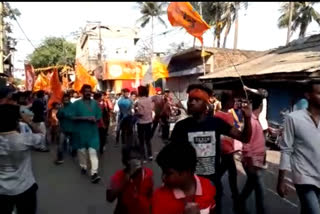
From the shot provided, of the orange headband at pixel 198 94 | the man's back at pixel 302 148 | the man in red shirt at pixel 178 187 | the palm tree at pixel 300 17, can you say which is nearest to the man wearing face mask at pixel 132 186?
the man in red shirt at pixel 178 187

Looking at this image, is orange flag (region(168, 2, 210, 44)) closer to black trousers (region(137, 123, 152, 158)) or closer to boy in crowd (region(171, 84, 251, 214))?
boy in crowd (region(171, 84, 251, 214))

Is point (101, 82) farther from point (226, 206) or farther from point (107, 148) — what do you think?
point (226, 206)

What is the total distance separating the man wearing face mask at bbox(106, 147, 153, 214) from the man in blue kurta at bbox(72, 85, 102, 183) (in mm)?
4229

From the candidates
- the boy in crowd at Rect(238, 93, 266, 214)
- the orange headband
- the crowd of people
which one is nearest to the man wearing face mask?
the crowd of people

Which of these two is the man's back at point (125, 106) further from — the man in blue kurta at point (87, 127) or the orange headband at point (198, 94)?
the orange headband at point (198, 94)

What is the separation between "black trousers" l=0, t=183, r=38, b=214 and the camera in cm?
349

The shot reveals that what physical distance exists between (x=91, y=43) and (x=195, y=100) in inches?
A: 1950

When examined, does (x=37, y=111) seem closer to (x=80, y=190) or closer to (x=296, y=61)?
(x=80, y=190)

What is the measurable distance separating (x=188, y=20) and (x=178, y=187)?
13.0ft

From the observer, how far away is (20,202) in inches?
140

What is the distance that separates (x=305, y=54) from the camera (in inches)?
452

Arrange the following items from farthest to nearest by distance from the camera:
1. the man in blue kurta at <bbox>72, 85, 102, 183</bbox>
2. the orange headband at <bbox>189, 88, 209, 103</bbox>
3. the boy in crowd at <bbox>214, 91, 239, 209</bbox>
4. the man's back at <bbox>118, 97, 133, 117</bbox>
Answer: the man's back at <bbox>118, 97, 133, 117</bbox> < the man in blue kurta at <bbox>72, 85, 102, 183</bbox> < the boy in crowd at <bbox>214, 91, 239, 209</bbox> < the orange headband at <bbox>189, 88, 209, 103</bbox>

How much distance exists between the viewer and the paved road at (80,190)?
18.3 feet

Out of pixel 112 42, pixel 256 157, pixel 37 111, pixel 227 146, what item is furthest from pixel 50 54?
pixel 256 157
